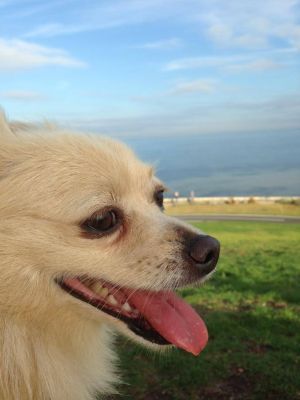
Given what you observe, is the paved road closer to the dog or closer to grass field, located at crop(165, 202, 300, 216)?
grass field, located at crop(165, 202, 300, 216)

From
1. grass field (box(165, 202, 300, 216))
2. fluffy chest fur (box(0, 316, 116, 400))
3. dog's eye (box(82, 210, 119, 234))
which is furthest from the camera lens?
grass field (box(165, 202, 300, 216))

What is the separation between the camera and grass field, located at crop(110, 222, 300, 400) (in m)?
5.38

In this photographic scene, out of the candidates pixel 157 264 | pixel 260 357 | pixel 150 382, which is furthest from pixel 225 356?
pixel 157 264

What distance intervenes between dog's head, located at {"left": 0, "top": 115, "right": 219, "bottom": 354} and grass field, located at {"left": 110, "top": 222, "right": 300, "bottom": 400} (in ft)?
7.62

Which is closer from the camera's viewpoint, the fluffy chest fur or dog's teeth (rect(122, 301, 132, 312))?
the fluffy chest fur

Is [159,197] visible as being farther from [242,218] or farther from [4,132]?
[242,218]

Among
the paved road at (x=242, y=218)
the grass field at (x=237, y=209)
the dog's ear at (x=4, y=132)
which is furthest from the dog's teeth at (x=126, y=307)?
the grass field at (x=237, y=209)

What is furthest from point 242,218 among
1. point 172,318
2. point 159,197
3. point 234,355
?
point 172,318

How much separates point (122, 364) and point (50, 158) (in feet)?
11.9

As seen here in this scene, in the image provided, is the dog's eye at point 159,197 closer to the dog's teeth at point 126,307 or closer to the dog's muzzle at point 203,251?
the dog's muzzle at point 203,251

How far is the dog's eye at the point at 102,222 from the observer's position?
3023 millimetres

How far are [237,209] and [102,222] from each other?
3700 centimetres

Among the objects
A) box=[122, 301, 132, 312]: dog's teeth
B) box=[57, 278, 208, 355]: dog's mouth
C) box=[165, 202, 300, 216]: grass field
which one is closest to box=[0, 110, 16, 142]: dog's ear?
box=[57, 278, 208, 355]: dog's mouth

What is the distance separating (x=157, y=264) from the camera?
10.2 feet
